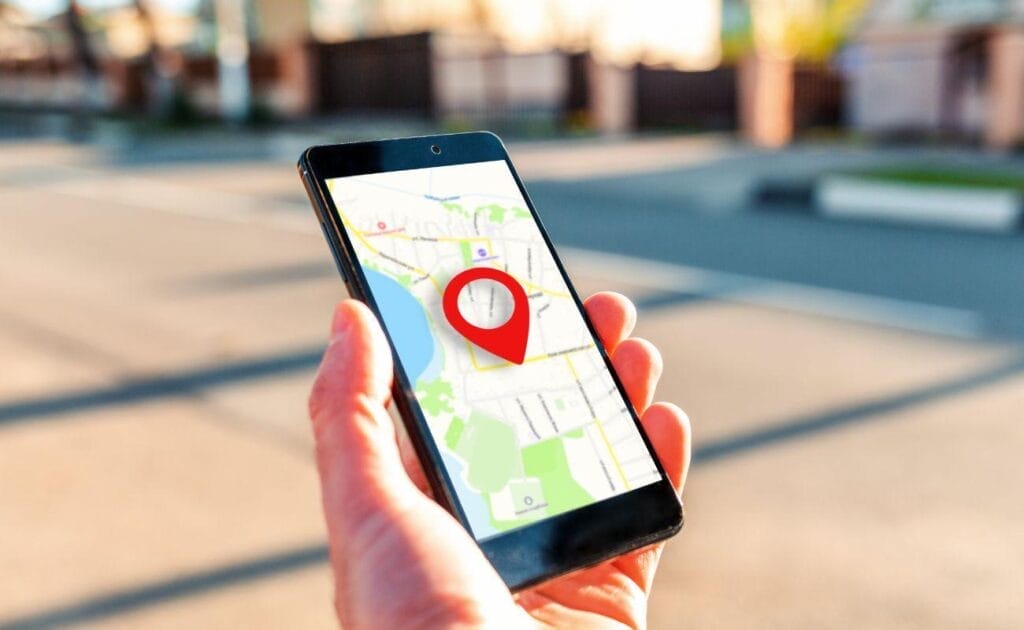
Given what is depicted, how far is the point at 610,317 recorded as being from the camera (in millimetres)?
1953

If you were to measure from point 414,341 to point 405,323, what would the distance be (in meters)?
0.03

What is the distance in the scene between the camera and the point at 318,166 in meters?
1.80

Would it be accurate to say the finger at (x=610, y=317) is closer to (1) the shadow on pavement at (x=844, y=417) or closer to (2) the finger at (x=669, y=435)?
(2) the finger at (x=669, y=435)

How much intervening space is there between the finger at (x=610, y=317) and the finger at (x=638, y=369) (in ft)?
0.07

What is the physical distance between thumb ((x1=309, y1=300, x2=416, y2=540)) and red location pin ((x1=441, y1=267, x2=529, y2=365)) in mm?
290

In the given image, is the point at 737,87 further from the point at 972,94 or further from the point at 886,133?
the point at 972,94

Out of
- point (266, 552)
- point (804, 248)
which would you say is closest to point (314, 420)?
point (266, 552)

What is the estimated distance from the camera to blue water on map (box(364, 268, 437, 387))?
1.69 metres

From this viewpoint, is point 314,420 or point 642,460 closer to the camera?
point 314,420

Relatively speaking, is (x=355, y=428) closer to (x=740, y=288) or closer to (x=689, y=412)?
(x=689, y=412)

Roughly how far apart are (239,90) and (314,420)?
94.2ft

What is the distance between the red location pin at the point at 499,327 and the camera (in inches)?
68.9

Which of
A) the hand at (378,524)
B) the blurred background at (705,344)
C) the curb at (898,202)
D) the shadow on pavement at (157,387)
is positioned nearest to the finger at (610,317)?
the hand at (378,524)

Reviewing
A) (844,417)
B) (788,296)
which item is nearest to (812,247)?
(788,296)
